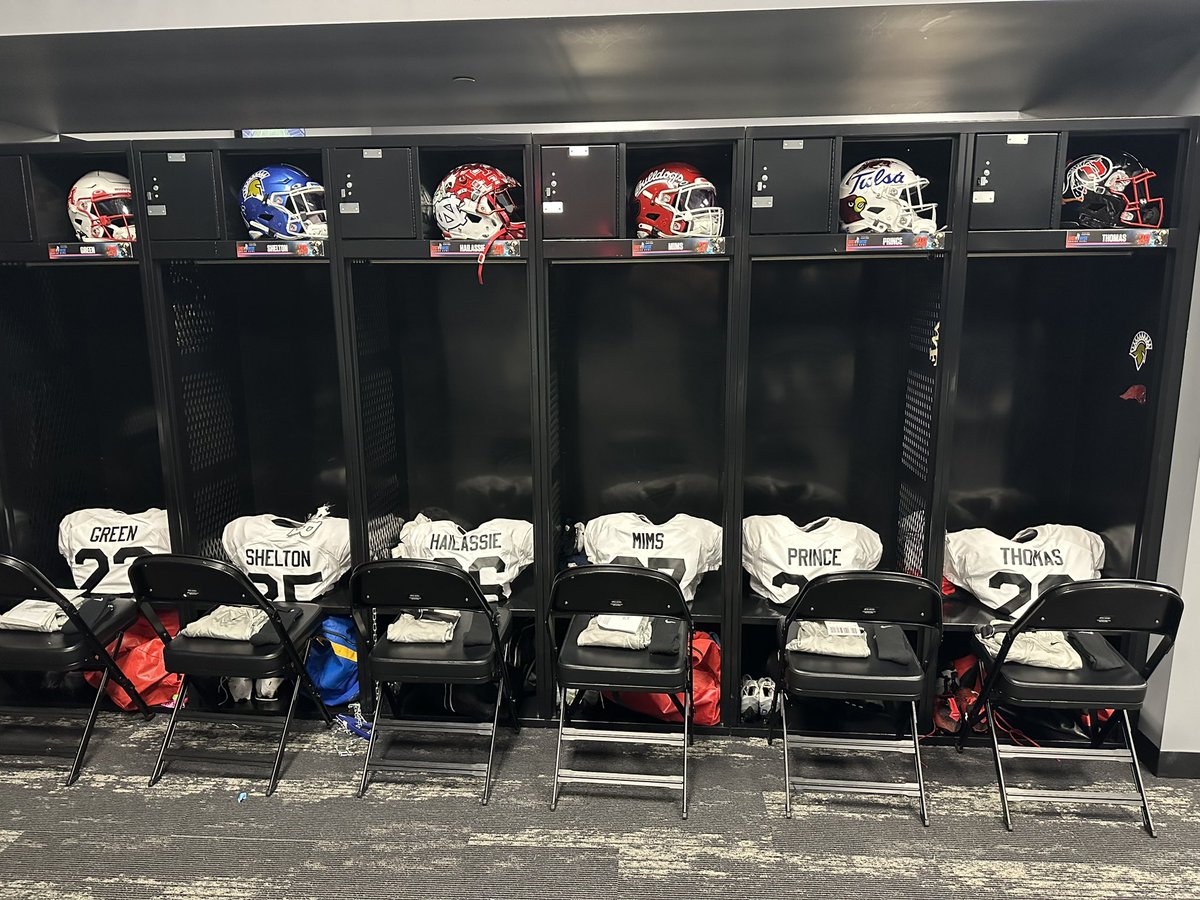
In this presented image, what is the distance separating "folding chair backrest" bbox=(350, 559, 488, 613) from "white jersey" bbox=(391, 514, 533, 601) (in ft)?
1.43

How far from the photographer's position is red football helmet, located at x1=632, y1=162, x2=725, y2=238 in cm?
273

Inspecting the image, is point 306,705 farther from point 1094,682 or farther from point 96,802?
point 1094,682

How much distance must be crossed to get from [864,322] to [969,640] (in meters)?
1.38

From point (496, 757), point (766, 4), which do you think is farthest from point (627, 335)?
point (496, 757)

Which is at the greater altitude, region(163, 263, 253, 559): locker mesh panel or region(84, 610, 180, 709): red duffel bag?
region(163, 263, 253, 559): locker mesh panel

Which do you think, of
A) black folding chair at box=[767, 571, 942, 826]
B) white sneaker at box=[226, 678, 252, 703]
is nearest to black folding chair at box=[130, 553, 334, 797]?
white sneaker at box=[226, 678, 252, 703]

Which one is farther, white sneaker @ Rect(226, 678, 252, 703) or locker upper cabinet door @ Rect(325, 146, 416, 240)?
white sneaker @ Rect(226, 678, 252, 703)

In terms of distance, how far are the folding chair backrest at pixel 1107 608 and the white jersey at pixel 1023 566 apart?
0.53 metres

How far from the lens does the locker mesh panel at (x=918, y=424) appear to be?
113 inches

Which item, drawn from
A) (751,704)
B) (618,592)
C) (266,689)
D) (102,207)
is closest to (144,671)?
(266,689)

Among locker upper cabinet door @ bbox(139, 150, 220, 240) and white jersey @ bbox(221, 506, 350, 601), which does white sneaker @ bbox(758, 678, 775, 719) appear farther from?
locker upper cabinet door @ bbox(139, 150, 220, 240)

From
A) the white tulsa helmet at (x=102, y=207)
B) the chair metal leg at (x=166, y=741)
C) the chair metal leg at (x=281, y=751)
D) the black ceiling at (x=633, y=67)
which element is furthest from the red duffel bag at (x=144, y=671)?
the black ceiling at (x=633, y=67)

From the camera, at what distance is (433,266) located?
3365 mm

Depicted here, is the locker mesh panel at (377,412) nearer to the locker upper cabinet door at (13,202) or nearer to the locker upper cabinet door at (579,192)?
the locker upper cabinet door at (579,192)
